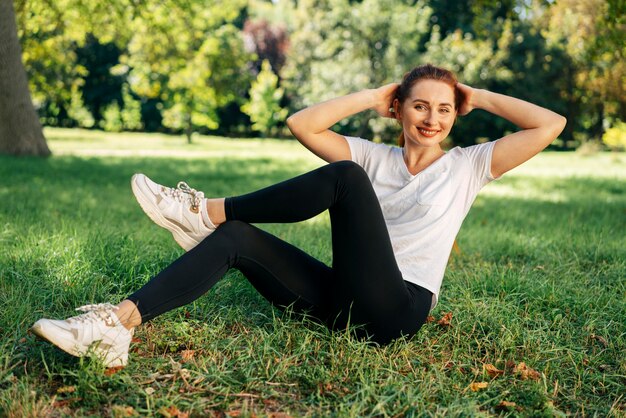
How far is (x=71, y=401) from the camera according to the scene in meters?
2.36

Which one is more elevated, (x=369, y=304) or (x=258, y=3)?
(x=258, y=3)

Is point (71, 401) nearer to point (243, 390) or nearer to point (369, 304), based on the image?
point (243, 390)

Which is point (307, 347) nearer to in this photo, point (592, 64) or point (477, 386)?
point (477, 386)

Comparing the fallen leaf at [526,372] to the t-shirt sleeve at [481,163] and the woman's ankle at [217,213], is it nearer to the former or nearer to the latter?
the t-shirt sleeve at [481,163]

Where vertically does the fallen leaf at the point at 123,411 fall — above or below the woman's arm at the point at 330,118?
below

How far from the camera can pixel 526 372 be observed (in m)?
2.82

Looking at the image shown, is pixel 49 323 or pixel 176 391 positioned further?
pixel 176 391

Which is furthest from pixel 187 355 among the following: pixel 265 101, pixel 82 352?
pixel 265 101

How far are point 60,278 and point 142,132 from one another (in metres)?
36.1

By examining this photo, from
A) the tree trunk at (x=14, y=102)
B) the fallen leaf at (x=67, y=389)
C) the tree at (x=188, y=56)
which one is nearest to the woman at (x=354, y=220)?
the fallen leaf at (x=67, y=389)

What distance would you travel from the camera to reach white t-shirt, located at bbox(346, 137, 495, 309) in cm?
287

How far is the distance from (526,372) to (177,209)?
1843 millimetres

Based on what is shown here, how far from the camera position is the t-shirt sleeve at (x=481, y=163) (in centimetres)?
310

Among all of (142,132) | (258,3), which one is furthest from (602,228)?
(258,3)
